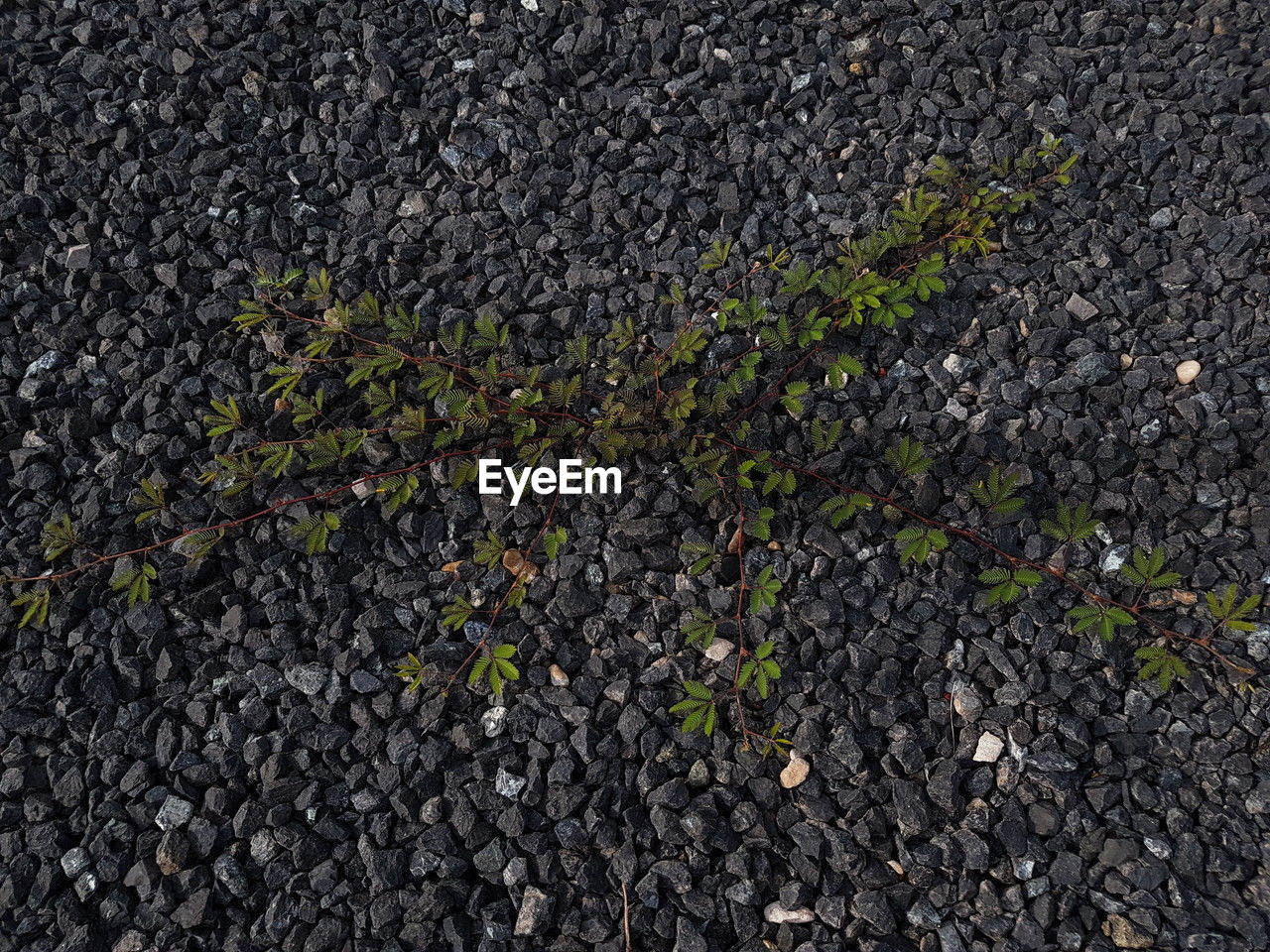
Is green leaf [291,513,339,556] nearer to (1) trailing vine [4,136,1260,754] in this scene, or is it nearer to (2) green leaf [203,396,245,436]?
(1) trailing vine [4,136,1260,754]

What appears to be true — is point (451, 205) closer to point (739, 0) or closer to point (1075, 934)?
point (739, 0)

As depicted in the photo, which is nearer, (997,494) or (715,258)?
(997,494)

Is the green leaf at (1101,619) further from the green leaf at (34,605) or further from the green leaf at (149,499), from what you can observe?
the green leaf at (34,605)

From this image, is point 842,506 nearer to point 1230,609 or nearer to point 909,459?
point 909,459

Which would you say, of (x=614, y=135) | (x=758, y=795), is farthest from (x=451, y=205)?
(x=758, y=795)

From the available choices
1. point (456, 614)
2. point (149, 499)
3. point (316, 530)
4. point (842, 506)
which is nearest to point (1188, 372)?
point (842, 506)

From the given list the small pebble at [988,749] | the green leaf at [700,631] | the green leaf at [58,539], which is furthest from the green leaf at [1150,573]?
the green leaf at [58,539]
